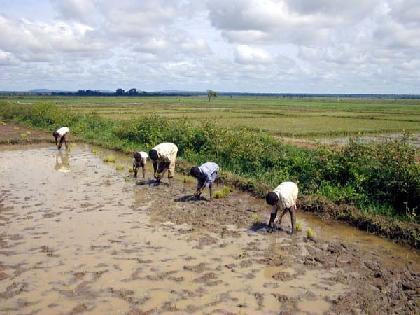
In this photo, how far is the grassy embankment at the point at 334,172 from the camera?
999 centimetres

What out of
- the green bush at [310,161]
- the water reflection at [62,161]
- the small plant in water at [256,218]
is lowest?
the water reflection at [62,161]

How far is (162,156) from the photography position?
1262 cm

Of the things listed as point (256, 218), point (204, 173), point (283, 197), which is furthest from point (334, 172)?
point (283, 197)

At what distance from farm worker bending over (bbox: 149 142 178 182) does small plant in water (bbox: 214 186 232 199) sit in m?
1.81

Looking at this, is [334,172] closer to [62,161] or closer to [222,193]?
[222,193]

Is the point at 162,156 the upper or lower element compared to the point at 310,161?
upper

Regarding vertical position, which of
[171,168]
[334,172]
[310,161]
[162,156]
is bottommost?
[171,168]

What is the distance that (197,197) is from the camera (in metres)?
11.8

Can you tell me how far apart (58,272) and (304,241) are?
15.0 ft

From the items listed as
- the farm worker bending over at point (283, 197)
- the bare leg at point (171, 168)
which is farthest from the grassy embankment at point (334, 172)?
the farm worker bending over at point (283, 197)

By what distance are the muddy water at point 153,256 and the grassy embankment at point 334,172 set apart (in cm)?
70

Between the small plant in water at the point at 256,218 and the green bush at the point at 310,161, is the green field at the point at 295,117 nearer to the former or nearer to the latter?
the green bush at the point at 310,161

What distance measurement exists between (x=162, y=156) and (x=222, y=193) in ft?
6.80

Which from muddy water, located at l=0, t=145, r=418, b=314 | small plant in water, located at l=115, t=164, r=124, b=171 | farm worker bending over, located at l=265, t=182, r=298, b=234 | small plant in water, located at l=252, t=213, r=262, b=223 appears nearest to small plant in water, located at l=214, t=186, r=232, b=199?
muddy water, located at l=0, t=145, r=418, b=314
